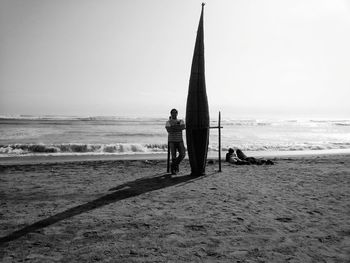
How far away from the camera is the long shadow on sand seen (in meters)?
4.04

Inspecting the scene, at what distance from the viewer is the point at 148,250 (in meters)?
3.45

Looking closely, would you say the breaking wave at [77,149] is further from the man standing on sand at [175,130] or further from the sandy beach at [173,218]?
the man standing on sand at [175,130]

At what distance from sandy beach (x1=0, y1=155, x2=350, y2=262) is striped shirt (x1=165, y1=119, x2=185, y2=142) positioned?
112 cm

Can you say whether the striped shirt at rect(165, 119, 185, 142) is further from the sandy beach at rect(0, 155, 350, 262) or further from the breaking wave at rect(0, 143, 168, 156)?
the breaking wave at rect(0, 143, 168, 156)

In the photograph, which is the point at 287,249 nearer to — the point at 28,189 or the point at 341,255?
the point at 341,255

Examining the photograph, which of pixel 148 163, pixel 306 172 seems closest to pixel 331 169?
pixel 306 172

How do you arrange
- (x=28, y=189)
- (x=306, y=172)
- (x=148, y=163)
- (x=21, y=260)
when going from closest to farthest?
(x=21, y=260) → (x=28, y=189) → (x=306, y=172) → (x=148, y=163)

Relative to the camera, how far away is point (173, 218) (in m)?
4.61

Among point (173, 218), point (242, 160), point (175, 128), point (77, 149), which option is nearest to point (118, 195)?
point (173, 218)

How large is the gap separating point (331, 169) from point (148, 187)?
6618 mm

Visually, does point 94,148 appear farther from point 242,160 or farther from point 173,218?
point 173,218

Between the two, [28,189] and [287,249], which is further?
[28,189]

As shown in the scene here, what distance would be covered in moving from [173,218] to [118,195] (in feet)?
6.22

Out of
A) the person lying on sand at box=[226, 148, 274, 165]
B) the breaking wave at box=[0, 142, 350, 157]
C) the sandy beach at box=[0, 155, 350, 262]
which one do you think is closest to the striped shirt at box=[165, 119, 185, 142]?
the sandy beach at box=[0, 155, 350, 262]
